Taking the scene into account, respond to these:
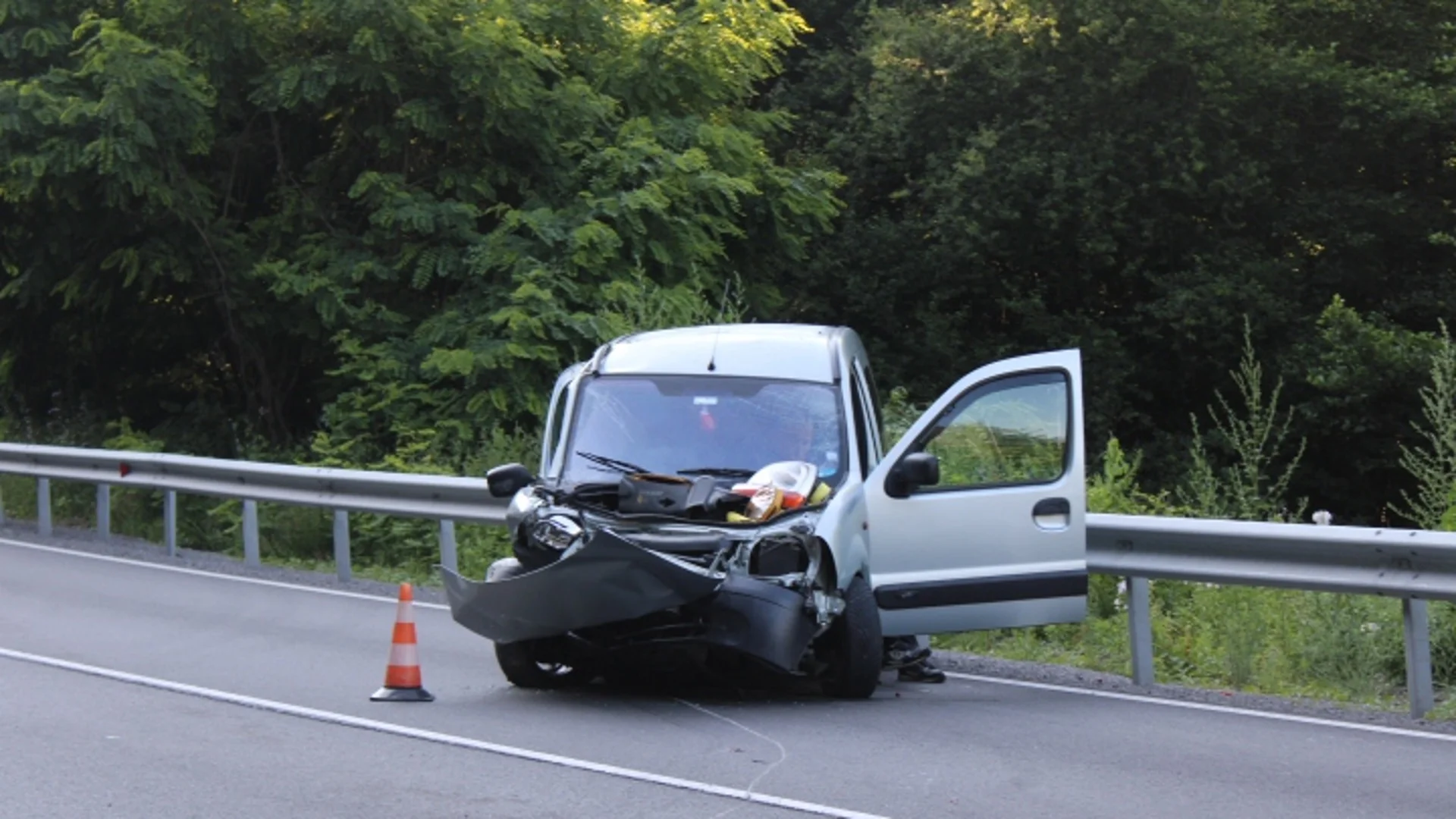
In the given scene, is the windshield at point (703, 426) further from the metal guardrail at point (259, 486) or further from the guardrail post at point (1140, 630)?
the metal guardrail at point (259, 486)

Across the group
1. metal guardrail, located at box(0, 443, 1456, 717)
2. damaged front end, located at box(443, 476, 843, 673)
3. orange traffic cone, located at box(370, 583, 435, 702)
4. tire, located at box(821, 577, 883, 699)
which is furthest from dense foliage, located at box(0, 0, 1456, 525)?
orange traffic cone, located at box(370, 583, 435, 702)

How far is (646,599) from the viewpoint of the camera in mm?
8703

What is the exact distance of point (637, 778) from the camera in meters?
7.58

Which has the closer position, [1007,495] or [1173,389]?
[1007,495]

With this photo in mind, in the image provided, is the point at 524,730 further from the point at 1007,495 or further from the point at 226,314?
the point at 226,314

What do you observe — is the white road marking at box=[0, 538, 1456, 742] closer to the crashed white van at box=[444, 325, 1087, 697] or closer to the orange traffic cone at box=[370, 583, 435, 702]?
the crashed white van at box=[444, 325, 1087, 697]

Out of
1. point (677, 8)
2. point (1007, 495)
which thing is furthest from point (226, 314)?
point (1007, 495)

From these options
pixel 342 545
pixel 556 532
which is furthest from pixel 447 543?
pixel 556 532

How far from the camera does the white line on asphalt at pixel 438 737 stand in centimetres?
718

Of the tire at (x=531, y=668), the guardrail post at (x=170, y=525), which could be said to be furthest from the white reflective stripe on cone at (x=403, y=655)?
the guardrail post at (x=170, y=525)

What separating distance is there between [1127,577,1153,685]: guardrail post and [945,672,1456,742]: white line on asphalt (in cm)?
33

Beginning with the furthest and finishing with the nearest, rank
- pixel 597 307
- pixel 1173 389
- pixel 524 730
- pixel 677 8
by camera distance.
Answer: pixel 1173 389 < pixel 677 8 < pixel 597 307 < pixel 524 730

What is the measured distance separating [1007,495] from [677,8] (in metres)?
17.7

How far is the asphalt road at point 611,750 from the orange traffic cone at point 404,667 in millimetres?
109
